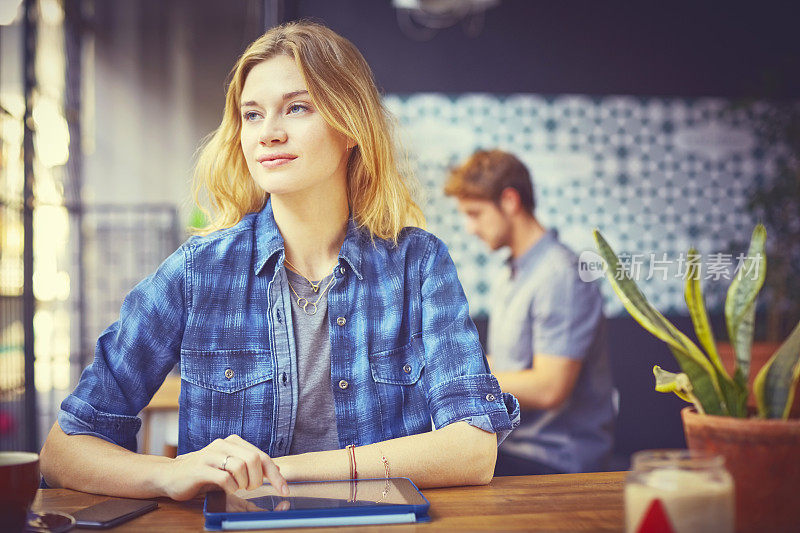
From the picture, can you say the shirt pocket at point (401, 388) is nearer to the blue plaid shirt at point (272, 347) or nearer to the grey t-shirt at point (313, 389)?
the blue plaid shirt at point (272, 347)

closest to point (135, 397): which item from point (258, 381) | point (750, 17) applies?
point (258, 381)

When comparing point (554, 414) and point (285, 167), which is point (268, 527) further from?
point (554, 414)

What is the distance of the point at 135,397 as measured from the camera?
1.50 meters

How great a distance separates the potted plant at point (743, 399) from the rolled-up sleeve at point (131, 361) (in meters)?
0.93

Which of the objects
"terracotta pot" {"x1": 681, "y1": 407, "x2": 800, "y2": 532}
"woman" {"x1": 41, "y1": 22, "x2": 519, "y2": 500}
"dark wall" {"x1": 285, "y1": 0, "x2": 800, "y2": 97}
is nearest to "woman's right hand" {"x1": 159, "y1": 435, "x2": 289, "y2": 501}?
"woman" {"x1": 41, "y1": 22, "x2": 519, "y2": 500}

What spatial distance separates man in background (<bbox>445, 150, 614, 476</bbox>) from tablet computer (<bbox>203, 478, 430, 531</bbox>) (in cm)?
183

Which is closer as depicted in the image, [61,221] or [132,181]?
[61,221]

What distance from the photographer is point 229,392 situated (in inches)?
60.8

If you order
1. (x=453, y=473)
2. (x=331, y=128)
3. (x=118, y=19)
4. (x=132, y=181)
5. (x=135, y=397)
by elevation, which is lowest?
(x=453, y=473)

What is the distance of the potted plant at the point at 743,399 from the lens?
0.89 m

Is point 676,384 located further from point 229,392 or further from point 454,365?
point 229,392

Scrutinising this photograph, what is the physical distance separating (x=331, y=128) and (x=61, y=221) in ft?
14.5

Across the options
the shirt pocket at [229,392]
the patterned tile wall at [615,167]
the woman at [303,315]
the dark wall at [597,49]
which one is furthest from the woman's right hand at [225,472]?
the dark wall at [597,49]

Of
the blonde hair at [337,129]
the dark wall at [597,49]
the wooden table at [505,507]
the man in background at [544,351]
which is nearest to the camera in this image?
the wooden table at [505,507]
